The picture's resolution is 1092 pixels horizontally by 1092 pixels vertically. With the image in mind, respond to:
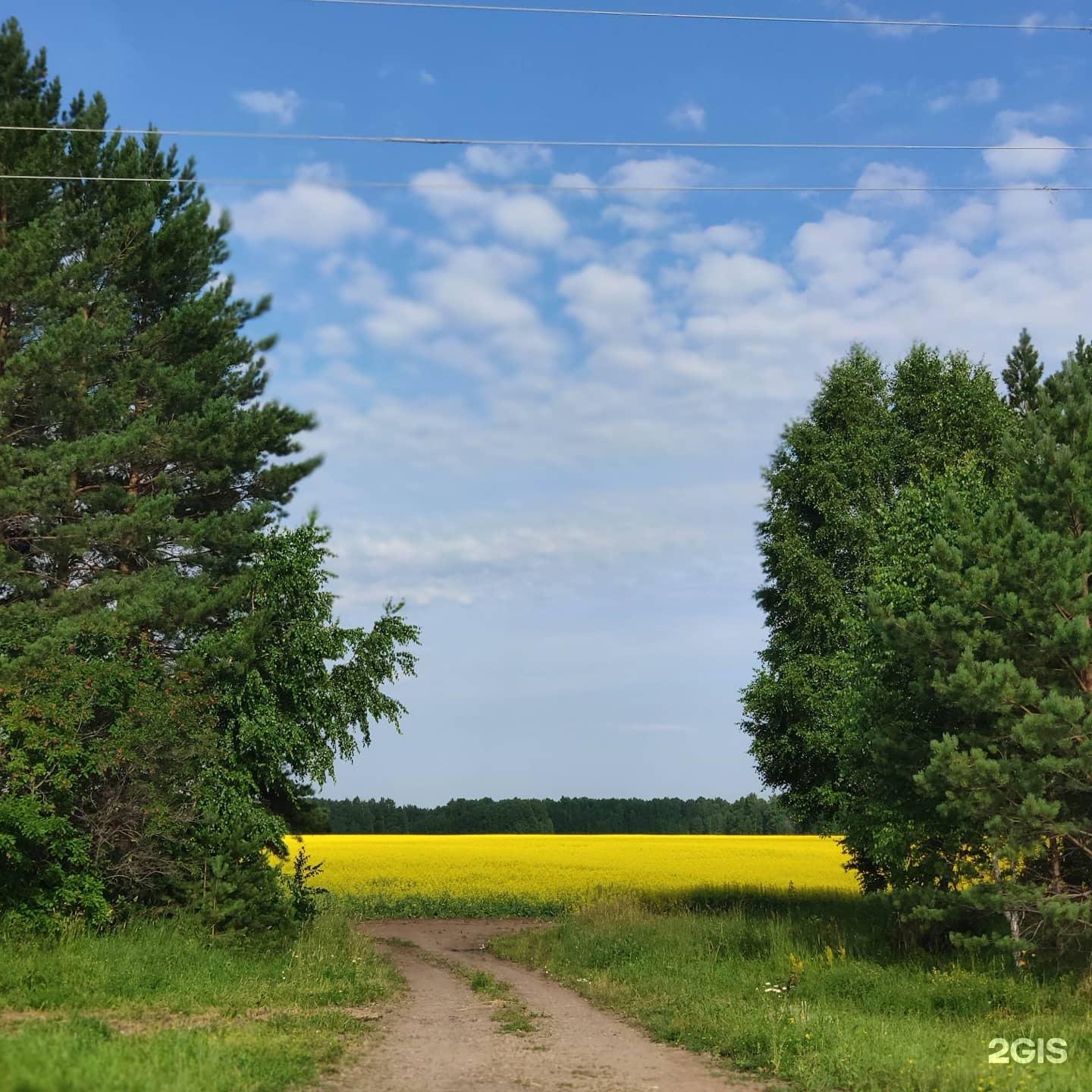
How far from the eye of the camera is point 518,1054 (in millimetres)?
11188

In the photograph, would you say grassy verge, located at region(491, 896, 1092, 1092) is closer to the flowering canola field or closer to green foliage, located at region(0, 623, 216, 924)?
green foliage, located at region(0, 623, 216, 924)

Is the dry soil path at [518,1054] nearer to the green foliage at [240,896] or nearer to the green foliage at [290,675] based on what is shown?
the green foliage at [240,896]

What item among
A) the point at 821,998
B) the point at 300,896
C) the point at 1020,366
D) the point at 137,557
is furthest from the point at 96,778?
the point at 1020,366

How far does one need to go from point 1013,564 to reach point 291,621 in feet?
49.0

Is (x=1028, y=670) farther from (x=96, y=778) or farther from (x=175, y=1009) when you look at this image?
(x=96, y=778)

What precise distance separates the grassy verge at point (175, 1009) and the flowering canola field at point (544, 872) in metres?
12.0

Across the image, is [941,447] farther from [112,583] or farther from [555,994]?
[112,583]

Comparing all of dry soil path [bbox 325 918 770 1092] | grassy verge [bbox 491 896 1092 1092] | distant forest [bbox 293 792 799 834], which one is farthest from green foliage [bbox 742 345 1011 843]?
distant forest [bbox 293 792 799 834]

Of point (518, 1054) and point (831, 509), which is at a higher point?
point (831, 509)

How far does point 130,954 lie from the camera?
594 inches

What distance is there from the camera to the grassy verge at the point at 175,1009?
333 inches

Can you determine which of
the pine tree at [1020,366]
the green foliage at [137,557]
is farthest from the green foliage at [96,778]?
the pine tree at [1020,366]

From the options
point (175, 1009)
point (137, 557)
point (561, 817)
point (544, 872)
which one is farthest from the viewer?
point (561, 817)

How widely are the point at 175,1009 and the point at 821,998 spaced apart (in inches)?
334
